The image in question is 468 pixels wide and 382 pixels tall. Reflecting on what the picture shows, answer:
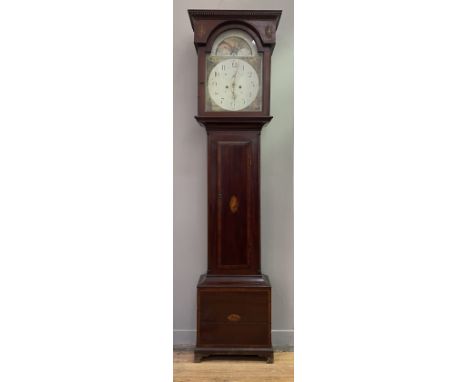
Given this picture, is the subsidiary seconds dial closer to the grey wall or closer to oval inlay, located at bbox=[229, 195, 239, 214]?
the grey wall

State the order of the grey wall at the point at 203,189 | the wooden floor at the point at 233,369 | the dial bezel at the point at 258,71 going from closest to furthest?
the wooden floor at the point at 233,369 < the dial bezel at the point at 258,71 < the grey wall at the point at 203,189

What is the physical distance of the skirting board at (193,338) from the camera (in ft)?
8.11

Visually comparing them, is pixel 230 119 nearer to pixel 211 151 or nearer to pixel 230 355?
pixel 211 151

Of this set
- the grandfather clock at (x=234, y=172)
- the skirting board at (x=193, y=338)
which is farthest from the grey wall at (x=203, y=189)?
the grandfather clock at (x=234, y=172)

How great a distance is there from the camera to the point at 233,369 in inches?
84.8

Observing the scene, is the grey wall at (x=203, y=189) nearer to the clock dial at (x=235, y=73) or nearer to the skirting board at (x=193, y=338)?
the skirting board at (x=193, y=338)

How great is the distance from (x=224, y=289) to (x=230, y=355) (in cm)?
36

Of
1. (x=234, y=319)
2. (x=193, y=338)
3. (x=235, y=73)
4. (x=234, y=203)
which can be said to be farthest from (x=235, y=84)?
(x=193, y=338)

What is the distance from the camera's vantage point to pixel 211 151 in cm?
227

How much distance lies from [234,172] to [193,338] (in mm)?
1027

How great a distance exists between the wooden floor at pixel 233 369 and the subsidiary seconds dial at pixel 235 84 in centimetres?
135

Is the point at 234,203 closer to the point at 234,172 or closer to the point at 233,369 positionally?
the point at 234,172
